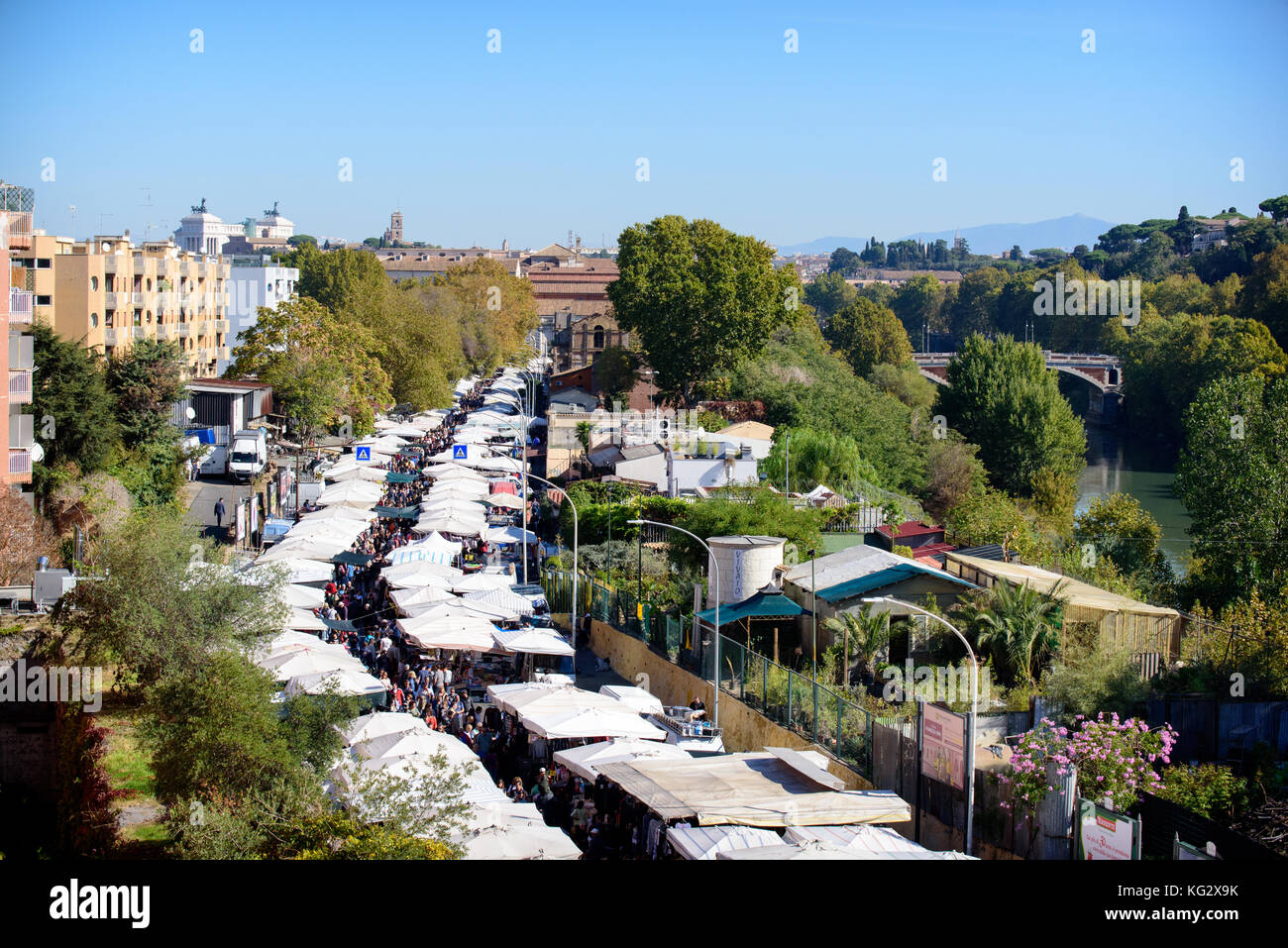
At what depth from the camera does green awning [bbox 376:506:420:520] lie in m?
Answer: 36.3

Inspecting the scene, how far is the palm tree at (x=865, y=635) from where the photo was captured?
65.6ft

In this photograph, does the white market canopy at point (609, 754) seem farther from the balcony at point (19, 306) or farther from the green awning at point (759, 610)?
the balcony at point (19, 306)

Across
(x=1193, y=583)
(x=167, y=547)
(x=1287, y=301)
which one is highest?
(x=1287, y=301)

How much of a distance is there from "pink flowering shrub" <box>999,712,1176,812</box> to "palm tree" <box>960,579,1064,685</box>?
4638 mm

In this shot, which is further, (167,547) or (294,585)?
(294,585)

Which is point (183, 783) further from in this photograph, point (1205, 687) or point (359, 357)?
point (359, 357)

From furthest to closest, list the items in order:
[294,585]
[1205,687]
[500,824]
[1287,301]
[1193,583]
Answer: [1287,301] → [1193,583] → [294,585] → [1205,687] → [500,824]

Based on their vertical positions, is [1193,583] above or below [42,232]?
below

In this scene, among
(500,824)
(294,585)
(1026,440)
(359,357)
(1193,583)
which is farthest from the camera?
(1026,440)

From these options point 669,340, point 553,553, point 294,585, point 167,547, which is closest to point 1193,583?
point 553,553

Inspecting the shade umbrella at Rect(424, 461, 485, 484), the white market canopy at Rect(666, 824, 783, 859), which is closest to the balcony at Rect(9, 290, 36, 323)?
the shade umbrella at Rect(424, 461, 485, 484)

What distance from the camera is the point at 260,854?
12781 mm

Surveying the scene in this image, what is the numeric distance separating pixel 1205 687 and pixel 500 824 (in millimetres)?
10198

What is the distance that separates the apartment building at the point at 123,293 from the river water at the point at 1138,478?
38.7m
